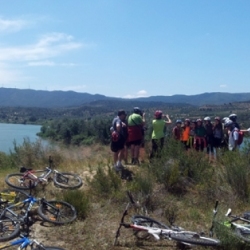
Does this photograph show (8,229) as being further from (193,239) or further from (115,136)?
(115,136)

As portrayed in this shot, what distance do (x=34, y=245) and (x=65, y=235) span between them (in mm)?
1546

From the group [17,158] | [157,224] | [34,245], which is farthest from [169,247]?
[17,158]

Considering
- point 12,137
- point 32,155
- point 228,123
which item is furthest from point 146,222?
point 12,137

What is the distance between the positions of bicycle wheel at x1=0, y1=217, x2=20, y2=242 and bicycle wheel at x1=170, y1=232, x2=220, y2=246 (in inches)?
94.1

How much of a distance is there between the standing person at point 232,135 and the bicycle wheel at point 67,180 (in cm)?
407

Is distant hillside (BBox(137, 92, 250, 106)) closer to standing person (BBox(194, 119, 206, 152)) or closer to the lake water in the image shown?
the lake water

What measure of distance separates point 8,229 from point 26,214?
356 millimetres

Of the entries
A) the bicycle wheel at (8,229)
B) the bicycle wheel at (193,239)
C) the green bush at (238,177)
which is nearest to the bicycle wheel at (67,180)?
the bicycle wheel at (8,229)

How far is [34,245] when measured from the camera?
4750mm

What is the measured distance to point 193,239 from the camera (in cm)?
557

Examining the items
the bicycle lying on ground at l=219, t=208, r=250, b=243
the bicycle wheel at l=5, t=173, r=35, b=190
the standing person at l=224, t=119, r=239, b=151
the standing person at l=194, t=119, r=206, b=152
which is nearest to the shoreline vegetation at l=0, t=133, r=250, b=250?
the bicycle lying on ground at l=219, t=208, r=250, b=243

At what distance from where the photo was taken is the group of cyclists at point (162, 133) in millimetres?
9594

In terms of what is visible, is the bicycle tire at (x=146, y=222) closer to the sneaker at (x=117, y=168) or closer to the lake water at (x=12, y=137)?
the sneaker at (x=117, y=168)

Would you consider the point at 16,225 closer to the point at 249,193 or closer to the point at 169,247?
the point at 169,247
